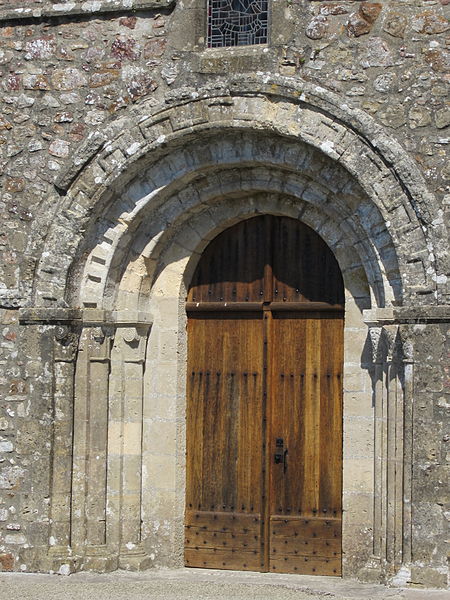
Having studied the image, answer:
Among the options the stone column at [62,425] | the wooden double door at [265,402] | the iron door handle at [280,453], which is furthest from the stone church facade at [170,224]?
the iron door handle at [280,453]

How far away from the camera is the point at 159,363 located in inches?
Answer: 356

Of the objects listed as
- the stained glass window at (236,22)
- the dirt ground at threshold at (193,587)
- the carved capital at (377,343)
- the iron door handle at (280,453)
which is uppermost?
the stained glass window at (236,22)

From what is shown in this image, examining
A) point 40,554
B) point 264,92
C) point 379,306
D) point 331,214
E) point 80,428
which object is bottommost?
point 40,554

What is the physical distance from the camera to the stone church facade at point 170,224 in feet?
26.0

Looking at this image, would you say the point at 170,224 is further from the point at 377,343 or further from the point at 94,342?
the point at 377,343

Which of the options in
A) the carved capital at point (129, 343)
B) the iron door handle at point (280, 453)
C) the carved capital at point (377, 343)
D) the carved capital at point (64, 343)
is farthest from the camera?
the carved capital at point (129, 343)

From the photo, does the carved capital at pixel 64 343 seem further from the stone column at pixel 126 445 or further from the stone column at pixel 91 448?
the stone column at pixel 126 445

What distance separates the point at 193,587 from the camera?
8203 mm

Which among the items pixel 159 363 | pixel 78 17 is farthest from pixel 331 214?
pixel 78 17

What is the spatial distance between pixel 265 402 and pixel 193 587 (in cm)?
150

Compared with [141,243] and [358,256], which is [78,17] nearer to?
[141,243]

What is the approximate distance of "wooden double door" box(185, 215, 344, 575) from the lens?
8672 millimetres

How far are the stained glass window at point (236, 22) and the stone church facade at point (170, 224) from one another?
95 mm

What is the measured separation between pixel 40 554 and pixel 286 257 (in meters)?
2.90
